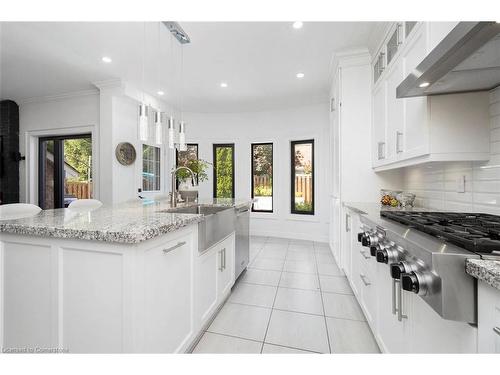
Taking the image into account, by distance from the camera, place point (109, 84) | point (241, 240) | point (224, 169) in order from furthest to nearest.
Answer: point (224, 169) < point (109, 84) < point (241, 240)

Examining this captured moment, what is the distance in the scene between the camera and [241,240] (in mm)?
2623

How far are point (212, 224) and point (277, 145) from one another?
3.60 m

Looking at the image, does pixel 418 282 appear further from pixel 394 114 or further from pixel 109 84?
pixel 109 84

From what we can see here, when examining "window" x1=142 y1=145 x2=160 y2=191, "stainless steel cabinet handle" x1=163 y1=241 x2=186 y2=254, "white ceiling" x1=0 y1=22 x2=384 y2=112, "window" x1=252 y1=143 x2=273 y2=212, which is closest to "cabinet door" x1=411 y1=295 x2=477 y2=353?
"stainless steel cabinet handle" x1=163 y1=241 x2=186 y2=254

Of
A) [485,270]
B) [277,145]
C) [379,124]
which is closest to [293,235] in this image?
[277,145]

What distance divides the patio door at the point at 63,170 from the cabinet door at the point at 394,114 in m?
5.09

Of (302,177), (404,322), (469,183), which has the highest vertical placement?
(302,177)

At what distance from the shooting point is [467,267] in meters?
0.69

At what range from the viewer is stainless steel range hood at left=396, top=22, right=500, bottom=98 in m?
0.88

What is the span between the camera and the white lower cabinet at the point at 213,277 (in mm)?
1618

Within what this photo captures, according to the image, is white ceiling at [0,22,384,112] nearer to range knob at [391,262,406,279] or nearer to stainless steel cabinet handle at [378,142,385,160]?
Result: stainless steel cabinet handle at [378,142,385,160]

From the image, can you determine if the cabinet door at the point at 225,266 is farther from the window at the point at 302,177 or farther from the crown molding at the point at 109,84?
the crown molding at the point at 109,84

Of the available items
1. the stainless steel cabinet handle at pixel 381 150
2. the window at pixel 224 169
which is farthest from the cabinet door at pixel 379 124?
the window at pixel 224 169
